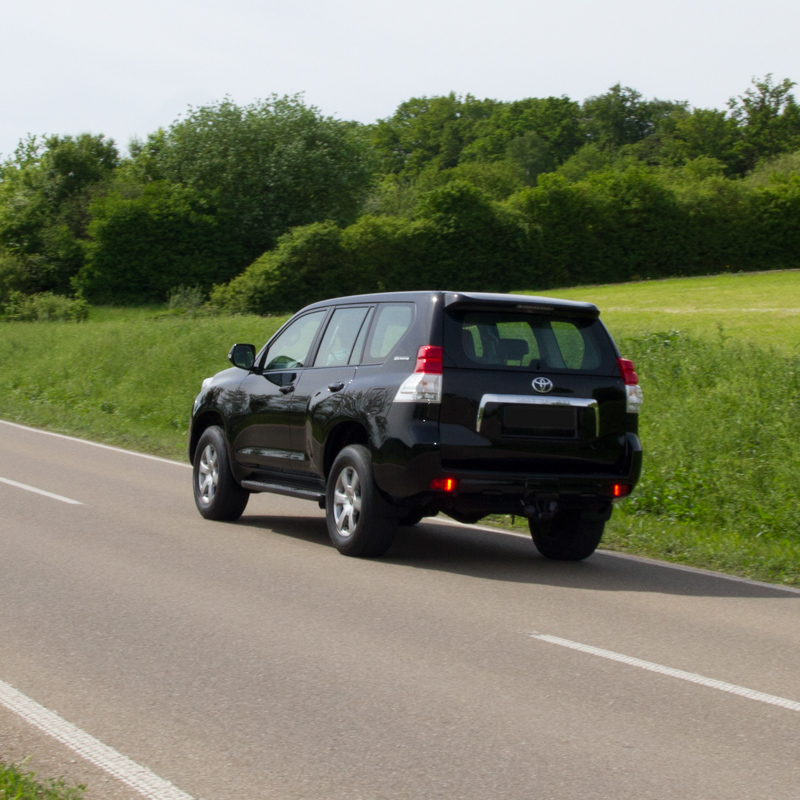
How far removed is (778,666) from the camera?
19.2ft

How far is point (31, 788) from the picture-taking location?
147 inches

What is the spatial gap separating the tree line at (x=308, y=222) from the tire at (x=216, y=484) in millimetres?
38025

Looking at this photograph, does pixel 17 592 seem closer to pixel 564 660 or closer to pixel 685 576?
pixel 564 660

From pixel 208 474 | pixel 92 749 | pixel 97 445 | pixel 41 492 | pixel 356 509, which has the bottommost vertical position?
pixel 97 445

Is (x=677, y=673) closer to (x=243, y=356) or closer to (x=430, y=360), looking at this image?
(x=430, y=360)

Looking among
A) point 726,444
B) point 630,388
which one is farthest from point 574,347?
point 726,444

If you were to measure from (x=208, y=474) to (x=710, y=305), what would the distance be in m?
30.5

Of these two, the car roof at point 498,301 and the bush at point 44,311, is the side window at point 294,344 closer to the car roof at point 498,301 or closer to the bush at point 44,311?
the car roof at point 498,301

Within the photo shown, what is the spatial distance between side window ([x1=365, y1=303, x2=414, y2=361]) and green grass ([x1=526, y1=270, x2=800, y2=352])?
10325 mm

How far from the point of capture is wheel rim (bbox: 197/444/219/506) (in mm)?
10711

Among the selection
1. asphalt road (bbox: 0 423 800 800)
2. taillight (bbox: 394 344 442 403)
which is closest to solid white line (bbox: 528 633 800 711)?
asphalt road (bbox: 0 423 800 800)

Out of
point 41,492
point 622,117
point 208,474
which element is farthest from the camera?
point 622,117

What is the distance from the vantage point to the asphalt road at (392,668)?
4.16m

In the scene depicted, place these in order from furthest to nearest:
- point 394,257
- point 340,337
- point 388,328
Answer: point 394,257, point 340,337, point 388,328
